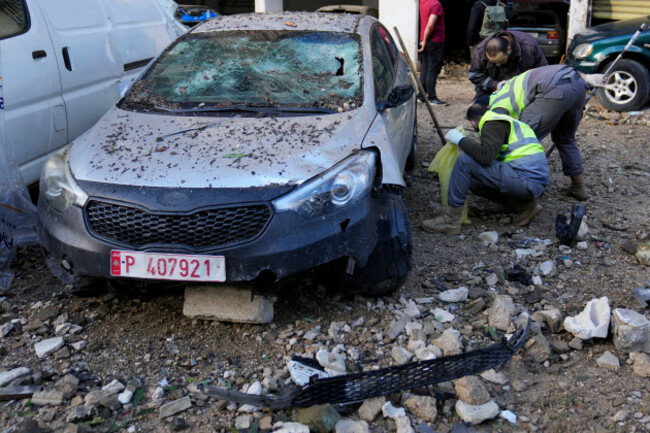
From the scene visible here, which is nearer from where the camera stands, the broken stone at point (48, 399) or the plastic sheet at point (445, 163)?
the broken stone at point (48, 399)

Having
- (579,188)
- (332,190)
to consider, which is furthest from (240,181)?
(579,188)

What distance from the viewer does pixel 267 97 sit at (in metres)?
4.29

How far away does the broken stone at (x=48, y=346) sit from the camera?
3526 millimetres

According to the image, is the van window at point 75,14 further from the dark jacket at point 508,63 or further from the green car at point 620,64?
the green car at point 620,64

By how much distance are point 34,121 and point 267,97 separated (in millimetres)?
1854

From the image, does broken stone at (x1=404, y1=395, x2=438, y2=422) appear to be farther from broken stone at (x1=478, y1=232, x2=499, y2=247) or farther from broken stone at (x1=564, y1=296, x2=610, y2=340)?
broken stone at (x1=478, y1=232, x2=499, y2=247)

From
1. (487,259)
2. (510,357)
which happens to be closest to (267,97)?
(487,259)

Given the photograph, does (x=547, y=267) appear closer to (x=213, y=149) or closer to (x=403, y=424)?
(x=403, y=424)

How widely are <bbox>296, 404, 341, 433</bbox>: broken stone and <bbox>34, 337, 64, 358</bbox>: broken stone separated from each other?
1412mm

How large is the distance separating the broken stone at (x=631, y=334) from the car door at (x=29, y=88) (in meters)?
3.91

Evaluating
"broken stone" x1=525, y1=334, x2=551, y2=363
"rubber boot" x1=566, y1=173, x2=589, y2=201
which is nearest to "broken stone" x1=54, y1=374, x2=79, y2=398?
"broken stone" x1=525, y1=334, x2=551, y2=363

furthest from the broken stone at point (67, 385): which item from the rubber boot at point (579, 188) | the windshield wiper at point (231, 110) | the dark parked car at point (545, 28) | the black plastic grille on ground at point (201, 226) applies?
the dark parked car at point (545, 28)

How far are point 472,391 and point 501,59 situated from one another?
144 inches

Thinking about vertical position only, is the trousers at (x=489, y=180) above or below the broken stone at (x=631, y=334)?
above
